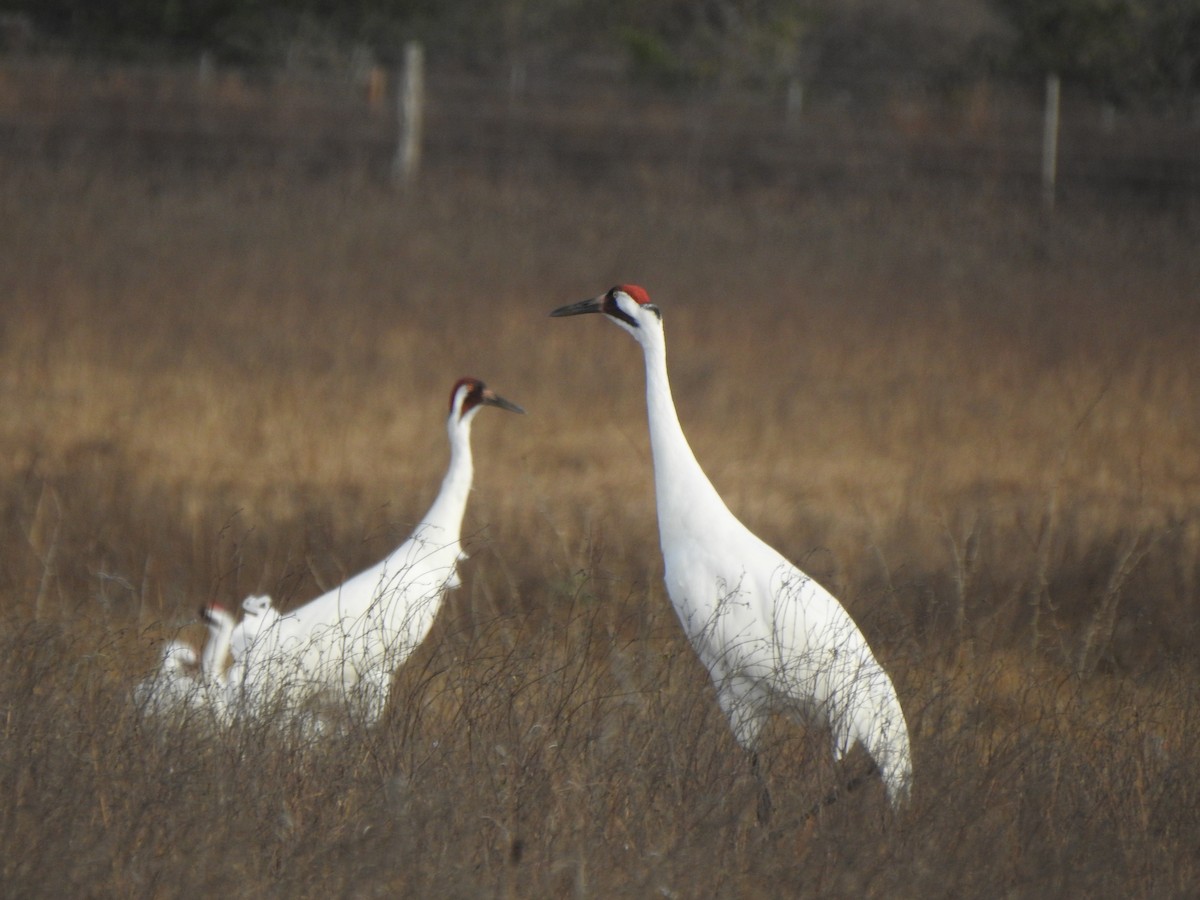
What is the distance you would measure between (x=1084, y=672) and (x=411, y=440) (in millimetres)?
3958

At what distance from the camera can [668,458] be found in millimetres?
4543

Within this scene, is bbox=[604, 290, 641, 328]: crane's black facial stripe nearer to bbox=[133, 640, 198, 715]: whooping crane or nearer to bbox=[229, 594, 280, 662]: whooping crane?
bbox=[229, 594, 280, 662]: whooping crane

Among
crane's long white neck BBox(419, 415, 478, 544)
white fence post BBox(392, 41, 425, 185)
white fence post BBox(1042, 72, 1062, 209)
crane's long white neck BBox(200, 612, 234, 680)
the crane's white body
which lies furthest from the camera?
white fence post BBox(1042, 72, 1062, 209)

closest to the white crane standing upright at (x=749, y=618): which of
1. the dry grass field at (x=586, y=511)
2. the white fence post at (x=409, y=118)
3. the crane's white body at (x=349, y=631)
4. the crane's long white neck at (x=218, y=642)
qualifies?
the dry grass field at (x=586, y=511)

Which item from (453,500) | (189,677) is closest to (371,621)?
(189,677)

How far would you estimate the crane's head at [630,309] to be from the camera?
14.9ft

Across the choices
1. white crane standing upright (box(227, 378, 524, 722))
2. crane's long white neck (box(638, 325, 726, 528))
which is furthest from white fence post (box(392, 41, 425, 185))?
crane's long white neck (box(638, 325, 726, 528))

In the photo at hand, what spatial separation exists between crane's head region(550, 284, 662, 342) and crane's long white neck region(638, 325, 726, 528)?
0.07ft

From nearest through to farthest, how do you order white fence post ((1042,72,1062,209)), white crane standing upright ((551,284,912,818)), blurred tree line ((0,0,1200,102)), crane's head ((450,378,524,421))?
white crane standing upright ((551,284,912,818)) → crane's head ((450,378,524,421)) → white fence post ((1042,72,1062,209)) → blurred tree line ((0,0,1200,102))

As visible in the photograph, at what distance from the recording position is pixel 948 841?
3207 millimetres

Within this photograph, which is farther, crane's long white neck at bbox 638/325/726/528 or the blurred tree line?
the blurred tree line

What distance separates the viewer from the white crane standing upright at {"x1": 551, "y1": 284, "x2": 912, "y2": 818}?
3.83 metres

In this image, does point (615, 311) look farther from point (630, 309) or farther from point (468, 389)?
point (468, 389)

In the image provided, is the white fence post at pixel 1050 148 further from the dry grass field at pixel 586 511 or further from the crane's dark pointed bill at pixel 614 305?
the crane's dark pointed bill at pixel 614 305
